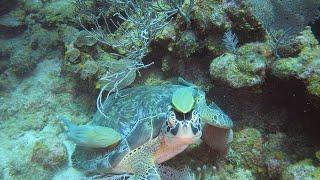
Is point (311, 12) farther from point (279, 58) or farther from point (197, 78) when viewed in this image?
point (197, 78)

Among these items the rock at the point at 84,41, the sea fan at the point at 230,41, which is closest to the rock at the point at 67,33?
the rock at the point at 84,41

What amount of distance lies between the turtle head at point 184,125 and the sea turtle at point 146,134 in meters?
0.01

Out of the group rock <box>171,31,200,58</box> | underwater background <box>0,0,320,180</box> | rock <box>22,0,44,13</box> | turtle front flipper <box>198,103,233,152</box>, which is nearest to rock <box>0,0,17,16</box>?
rock <box>22,0,44,13</box>

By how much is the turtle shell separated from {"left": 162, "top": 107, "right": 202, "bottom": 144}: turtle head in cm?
34

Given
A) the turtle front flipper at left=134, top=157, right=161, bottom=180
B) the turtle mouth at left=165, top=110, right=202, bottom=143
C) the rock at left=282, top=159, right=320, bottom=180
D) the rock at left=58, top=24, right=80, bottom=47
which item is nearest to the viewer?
the rock at left=282, top=159, right=320, bottom=180

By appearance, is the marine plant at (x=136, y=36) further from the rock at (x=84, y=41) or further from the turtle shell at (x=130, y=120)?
the turtle shell at (x=130, y=120)

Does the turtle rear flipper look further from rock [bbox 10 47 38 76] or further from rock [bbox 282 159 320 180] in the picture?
rock [bbox 10 47 38 76]

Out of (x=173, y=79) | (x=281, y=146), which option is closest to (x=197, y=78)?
(x=173, y=79)

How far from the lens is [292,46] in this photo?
3.83m

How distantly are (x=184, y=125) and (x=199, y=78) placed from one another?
154cm

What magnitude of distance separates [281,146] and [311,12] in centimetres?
187

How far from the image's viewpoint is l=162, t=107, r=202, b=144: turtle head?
3.13m

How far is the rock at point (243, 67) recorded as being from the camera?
364 centimetres

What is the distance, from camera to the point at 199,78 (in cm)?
455
